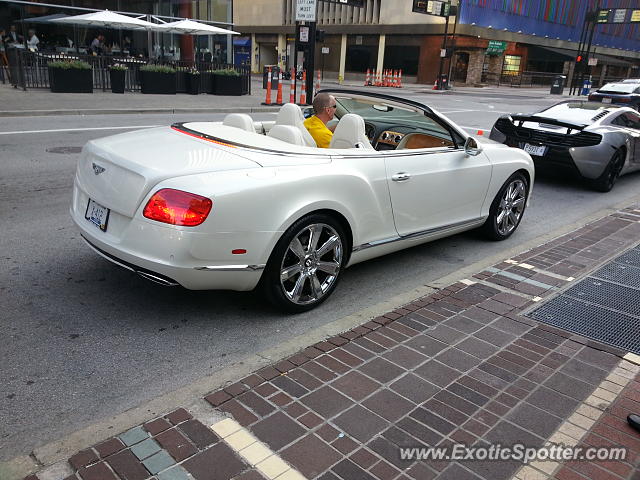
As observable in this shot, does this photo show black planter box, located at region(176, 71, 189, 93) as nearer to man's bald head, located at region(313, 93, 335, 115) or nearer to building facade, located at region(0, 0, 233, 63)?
building facade, located at region(0, 0, 233, 63)

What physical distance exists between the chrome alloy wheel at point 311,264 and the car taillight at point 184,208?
0.68 metres

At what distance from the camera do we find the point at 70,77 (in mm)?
18578

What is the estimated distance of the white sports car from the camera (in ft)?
11.2

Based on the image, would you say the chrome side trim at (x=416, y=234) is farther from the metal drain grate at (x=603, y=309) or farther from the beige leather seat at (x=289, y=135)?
the metal drain grate at (x=603, y=309)

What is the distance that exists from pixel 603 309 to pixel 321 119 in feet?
9.44

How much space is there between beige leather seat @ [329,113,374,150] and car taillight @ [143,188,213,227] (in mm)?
1593

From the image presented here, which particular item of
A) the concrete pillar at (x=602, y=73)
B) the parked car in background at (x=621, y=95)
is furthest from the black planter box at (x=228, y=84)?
the concrete pillar at (x=602, y=73)

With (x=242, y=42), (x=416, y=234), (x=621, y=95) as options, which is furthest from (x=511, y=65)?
(x=416, y=234)

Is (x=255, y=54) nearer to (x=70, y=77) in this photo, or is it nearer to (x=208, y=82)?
(x=208, y=82)

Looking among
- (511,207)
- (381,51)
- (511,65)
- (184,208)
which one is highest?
(381,51)

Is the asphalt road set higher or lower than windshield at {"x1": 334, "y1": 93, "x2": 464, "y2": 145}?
lower

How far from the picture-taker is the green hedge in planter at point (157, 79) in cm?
2028

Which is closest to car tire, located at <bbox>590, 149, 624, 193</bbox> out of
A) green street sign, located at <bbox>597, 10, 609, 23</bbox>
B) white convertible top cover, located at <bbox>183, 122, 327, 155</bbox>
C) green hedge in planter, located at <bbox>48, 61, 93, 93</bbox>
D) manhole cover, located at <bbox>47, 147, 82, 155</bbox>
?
white convertible top cover, located at <bbox>183, 122, 327, 155</bbox>

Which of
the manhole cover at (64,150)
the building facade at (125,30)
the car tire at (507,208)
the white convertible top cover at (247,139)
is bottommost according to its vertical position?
the manhole cover at (64,150)
